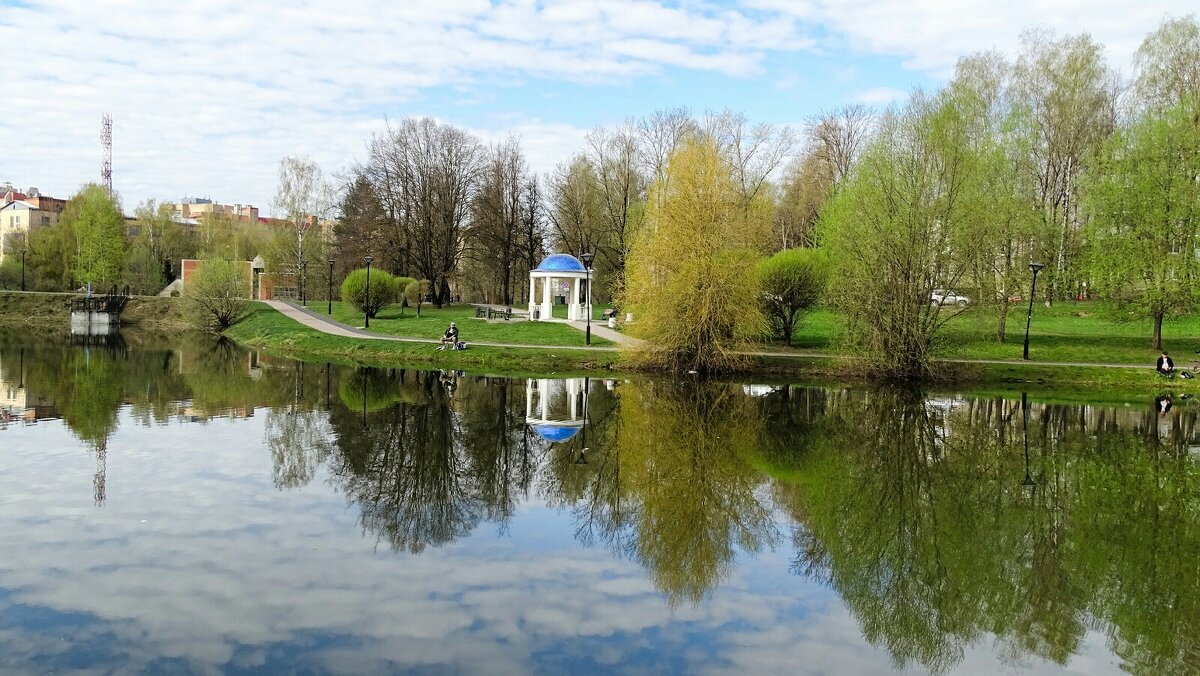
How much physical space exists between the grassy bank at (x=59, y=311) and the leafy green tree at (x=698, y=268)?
136 feet

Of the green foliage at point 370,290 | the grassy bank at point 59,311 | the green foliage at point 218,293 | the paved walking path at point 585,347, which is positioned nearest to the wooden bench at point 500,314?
the paved walking path at point 585,347

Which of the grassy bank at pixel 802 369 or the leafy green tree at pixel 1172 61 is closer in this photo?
the grassy bank at pixel 802 369

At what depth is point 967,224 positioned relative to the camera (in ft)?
92.5

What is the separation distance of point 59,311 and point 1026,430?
65.2 m

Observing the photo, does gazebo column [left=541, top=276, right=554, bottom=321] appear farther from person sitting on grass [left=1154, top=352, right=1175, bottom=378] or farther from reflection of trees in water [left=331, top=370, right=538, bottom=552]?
person sitting on grass [left=1154, top=352, right=1175, bottom=378]

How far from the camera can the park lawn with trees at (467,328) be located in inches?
1457

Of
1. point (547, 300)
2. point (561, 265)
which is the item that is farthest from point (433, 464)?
point (561, 265)

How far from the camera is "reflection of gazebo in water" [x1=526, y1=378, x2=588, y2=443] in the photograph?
61.8 ft

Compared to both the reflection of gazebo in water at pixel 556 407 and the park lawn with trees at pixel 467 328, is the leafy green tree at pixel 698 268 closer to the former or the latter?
the reflection of gazebo in water at pixel 556 407

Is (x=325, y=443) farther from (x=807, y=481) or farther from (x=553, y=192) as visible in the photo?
(x=553, y=192)

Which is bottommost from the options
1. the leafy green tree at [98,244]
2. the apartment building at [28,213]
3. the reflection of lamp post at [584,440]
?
the reflection of lamp post at [584,440]

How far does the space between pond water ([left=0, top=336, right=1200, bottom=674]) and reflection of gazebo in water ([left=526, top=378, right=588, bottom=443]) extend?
0.71 feet

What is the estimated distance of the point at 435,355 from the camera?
33.9 metres

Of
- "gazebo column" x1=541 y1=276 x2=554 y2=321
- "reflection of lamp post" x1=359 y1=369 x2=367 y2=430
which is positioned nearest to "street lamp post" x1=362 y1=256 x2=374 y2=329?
"gazebo column" x1=541 y1=276 x2=554 y2=321
